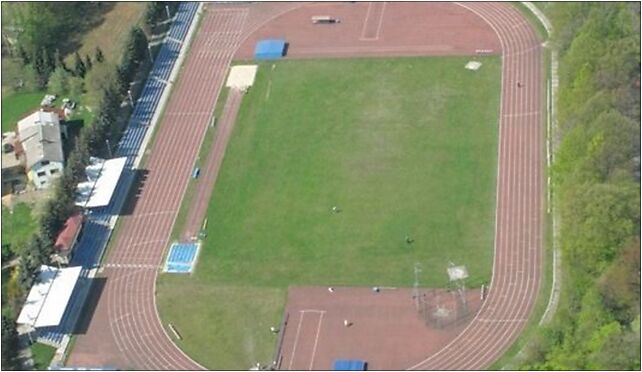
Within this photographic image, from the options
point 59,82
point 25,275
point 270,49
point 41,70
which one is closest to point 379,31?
point 270,49

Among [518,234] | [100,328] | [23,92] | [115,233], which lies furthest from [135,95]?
[518,234]

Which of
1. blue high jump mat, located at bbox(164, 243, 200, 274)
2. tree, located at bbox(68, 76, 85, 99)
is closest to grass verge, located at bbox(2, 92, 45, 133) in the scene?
tree, located at bbox(68, 76, 85, 99)

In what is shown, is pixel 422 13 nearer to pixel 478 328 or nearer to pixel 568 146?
pixel 568 146

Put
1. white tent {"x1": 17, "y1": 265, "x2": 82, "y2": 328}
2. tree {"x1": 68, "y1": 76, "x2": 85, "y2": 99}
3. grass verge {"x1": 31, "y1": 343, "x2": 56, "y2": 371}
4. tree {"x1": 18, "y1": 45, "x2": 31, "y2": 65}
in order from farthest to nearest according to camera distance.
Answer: tree {"x1": 18, "y1": 45, "x2": 31, "y2": 65} < tree {"x1": 68, "y1": 76, "x2": 85, "y2": 99} < white tent {"x1": 17, "y1": 265, "x2": 82, "y2": 328} < grass verge {"x1": 31, "y1": 343, "x2": 56, "y2": 371}

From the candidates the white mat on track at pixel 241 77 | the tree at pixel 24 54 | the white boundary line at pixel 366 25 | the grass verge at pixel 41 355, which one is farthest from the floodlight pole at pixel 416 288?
the tree at pixel 24 54

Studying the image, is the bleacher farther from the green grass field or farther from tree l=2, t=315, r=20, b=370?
the green grass field

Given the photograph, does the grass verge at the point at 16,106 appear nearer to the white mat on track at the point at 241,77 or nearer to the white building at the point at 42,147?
the white building at the point at 42,147

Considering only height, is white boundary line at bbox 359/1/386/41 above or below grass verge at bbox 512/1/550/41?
below
